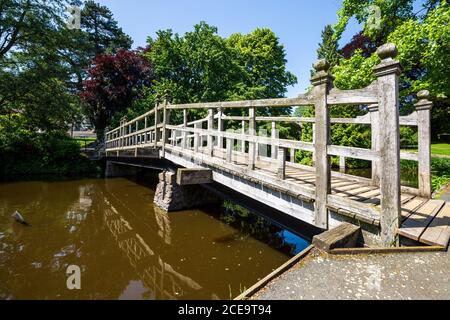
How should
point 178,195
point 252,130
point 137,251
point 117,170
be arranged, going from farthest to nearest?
point 117,170
point 178,195
point 137,251
point 252,130

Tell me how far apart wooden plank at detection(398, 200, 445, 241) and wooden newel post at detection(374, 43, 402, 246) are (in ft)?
0.36

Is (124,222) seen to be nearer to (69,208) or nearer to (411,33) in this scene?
(69,208)

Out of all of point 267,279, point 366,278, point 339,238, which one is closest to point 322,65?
point 339,238

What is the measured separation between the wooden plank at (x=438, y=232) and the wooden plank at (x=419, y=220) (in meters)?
0.04

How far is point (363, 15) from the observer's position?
9.95 meters

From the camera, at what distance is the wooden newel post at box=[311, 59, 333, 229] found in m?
3.42

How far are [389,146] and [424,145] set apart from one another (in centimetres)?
211

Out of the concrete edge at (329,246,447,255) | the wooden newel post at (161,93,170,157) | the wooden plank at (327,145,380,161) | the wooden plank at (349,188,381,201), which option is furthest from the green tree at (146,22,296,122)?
the concrete edge at (329,246,447,255)

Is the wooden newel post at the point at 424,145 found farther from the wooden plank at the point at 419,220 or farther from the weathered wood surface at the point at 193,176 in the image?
Answer: the weathered wood surface at the point at 193,176

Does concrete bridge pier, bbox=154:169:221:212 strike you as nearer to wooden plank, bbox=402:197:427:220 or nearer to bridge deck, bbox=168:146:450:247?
bridge deck, bbox=168:146:450:247

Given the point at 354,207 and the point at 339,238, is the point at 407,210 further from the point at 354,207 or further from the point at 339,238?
the point at 339,238

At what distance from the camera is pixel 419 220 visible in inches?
120
